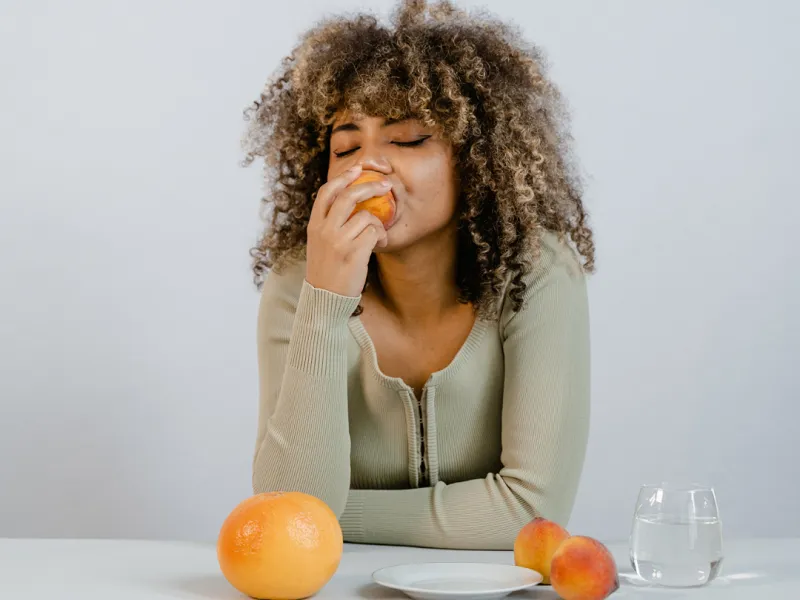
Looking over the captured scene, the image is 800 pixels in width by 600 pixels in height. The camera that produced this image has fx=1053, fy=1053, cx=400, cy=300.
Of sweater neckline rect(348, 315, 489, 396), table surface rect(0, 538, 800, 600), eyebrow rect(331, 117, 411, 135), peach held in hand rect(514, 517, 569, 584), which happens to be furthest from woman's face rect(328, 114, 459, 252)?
peach held in hand rect(514, 517, 569, 584)

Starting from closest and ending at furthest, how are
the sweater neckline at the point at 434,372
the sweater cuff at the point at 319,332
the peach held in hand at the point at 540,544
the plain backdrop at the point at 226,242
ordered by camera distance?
the peach held in hand at the point at 540,544 < the sweater cuff at the point at 319,332 < the sweater neckline at the point at 434,372 < the plain backdrop at the point at 226,242

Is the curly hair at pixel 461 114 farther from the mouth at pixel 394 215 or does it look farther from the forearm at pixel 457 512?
the forearm at pixel 457 512

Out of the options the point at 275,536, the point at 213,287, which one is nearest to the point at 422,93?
the point at 275,536

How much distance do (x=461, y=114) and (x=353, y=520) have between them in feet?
2.01

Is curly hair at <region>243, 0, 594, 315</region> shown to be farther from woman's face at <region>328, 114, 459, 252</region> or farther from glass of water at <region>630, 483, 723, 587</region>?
glass of water at <region>630, 483, 723, 587</region>

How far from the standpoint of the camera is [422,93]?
1.54 metres

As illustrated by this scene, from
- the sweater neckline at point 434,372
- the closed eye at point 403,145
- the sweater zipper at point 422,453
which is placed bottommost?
the sweater zipper at point 422,453

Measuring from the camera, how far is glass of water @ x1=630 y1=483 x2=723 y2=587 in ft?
2.88

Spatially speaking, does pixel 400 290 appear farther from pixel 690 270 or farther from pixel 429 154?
pixel 690 270

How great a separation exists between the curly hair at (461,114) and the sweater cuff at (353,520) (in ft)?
1.23

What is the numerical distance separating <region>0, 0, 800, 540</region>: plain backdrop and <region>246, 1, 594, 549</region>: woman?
→ 902 mm

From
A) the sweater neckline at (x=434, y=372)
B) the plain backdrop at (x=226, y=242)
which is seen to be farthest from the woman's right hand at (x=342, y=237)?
the plain backdrop at (x=226, y=242)

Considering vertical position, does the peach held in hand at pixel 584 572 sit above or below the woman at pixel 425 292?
below

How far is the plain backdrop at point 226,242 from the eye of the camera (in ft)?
8.62
